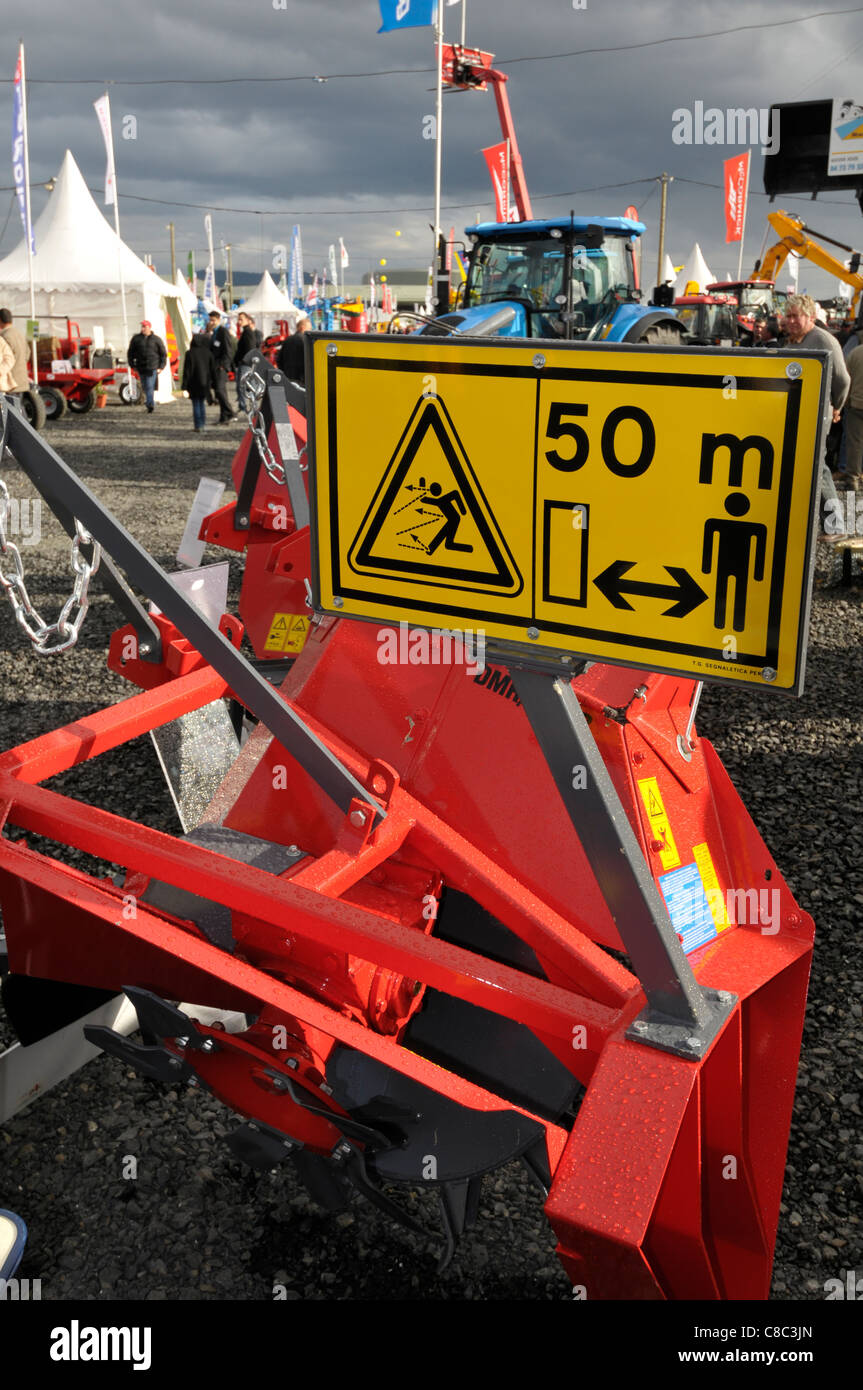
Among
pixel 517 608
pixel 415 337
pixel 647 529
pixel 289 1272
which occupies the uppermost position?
pixel 415 337

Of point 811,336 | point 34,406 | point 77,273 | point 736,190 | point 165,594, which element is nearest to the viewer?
point 165,594

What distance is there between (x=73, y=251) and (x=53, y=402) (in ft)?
15.3

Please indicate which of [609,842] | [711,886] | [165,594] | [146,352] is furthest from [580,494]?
[146,352]

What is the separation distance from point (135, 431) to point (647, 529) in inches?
668

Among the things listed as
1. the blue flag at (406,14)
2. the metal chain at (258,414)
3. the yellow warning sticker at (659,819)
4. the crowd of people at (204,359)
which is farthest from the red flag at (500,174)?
the yellow warning sticker at (659,819)

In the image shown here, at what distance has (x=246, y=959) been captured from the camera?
2189 millimetres

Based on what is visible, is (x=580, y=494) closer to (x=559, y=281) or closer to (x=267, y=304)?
(x=559, y=281)

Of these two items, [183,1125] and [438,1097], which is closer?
[438,1097]

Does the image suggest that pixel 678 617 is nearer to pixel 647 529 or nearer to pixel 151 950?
pixel 647 529

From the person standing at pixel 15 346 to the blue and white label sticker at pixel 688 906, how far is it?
1169cm

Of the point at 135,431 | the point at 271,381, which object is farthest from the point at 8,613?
the point at 135,431

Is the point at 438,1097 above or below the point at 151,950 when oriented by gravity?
below

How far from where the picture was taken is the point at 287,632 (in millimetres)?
4094
